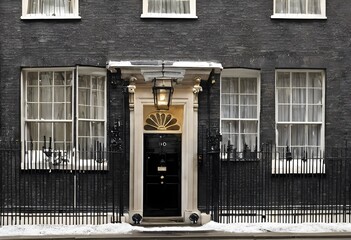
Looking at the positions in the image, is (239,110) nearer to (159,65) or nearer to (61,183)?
(159,65)

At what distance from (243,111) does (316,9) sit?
3325 millimetres

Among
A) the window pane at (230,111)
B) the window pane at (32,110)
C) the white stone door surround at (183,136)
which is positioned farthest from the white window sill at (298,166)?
the window pane at (32,110)

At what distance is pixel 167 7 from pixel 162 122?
301cm

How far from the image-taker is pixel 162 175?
753 inches

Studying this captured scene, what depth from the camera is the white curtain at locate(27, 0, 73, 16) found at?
1889 cm

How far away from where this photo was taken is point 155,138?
1919 centimetres

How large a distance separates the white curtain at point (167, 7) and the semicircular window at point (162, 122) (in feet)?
8.84

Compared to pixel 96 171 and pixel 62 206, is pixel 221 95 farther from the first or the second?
pixel 62 206

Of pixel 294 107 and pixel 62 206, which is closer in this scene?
pixel 62 206

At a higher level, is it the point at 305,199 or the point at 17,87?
the point at 17,87

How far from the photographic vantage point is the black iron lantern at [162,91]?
1762cm

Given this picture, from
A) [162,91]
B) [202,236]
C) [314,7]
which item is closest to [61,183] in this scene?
[162,91]

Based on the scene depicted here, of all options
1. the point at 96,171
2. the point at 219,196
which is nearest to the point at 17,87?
the point at 96,171

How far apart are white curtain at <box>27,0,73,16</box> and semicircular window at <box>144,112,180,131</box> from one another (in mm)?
3489
